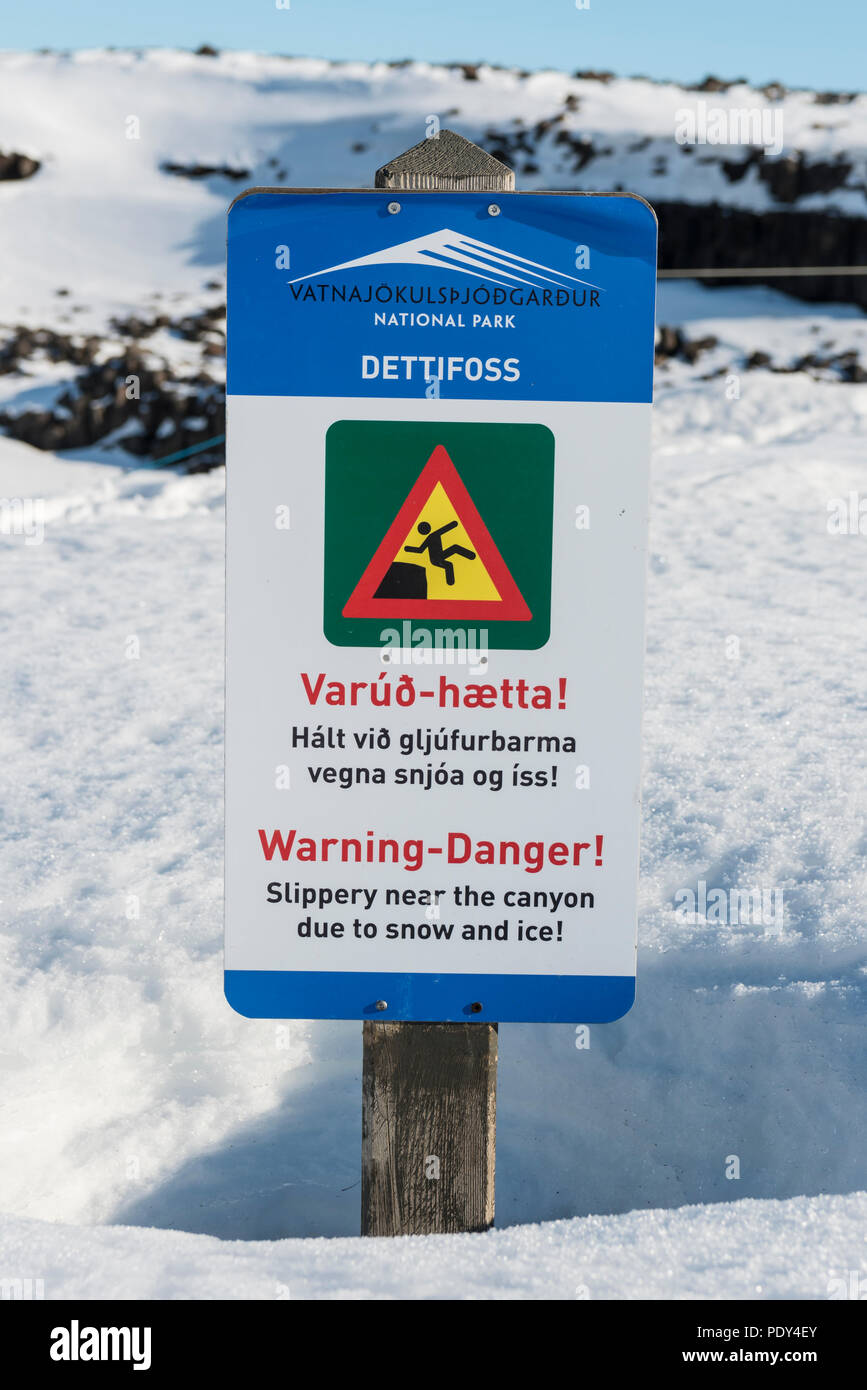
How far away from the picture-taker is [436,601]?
145 centimetres

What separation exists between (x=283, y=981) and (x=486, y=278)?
40.4 inches

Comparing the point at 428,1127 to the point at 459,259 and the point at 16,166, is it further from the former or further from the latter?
the point at 16,166

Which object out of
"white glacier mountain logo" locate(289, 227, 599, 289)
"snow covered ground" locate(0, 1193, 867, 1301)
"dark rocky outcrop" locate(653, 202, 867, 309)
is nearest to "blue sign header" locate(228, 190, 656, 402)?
"white glacier mountain logo" locate(289, 227, 599, 289)

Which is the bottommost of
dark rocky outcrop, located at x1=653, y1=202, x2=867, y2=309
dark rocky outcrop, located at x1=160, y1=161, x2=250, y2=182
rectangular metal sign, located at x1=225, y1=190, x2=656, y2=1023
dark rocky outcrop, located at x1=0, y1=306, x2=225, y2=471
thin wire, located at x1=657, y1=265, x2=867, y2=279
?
rectangular metal sign, located at x1=225, y1=190, x2=656, y2=1023

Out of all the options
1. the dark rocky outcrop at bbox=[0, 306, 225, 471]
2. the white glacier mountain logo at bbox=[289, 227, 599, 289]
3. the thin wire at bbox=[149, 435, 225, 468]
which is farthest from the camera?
the dark rocky outcrop at bbox=[0, 306, 225, 471]

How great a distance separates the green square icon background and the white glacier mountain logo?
20 cm

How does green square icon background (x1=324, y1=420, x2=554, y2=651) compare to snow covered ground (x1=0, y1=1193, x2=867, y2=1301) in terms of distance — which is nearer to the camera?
snow covered ground (x1=0, y1=1193, x2=867, y2=1301)

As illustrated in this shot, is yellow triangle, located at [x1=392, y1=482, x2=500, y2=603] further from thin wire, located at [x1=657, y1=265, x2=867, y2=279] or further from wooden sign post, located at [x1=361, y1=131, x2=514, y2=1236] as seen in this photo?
thin wire, located at [x1=657, y1=265, x2=867, y2=279]

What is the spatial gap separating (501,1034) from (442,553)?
1.32m

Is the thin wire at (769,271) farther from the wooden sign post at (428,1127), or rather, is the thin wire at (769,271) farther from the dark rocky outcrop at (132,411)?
the wooden sign post at (428,1127)

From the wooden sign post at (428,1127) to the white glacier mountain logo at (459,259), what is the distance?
0.19 metres

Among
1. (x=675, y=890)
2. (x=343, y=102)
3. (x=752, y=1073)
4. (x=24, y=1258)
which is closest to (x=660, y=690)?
(x=675, y=890)

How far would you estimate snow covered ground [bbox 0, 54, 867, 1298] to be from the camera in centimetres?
140

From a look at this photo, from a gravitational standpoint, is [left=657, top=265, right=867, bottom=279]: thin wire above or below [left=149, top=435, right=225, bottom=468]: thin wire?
above
